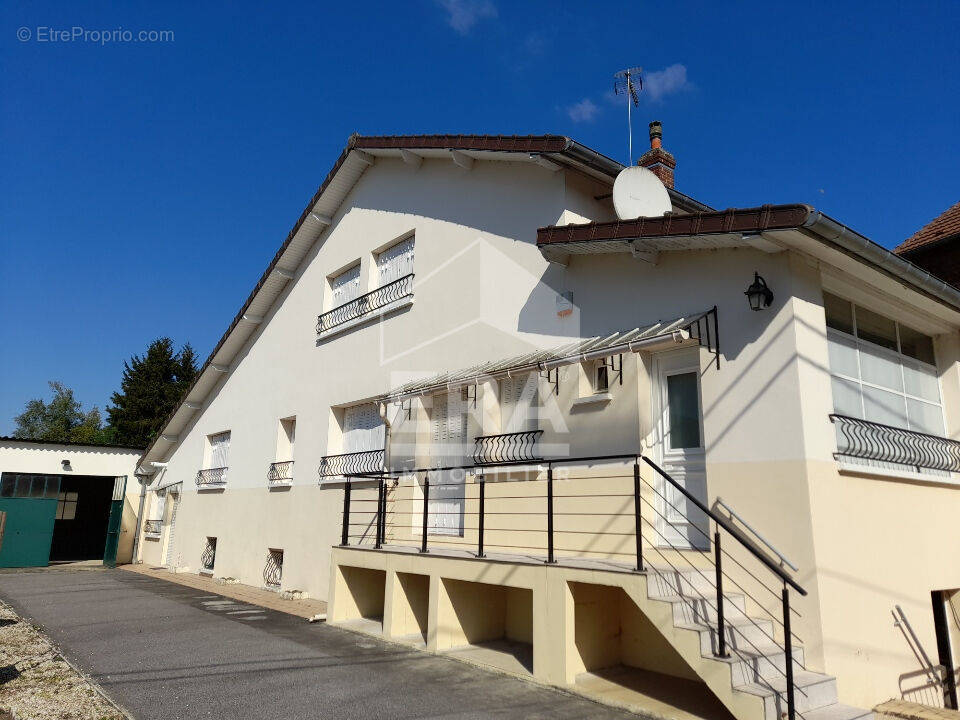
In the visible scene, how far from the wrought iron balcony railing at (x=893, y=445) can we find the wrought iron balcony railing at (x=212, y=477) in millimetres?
15934

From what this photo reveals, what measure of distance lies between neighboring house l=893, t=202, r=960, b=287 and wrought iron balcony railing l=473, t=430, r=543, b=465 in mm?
8379

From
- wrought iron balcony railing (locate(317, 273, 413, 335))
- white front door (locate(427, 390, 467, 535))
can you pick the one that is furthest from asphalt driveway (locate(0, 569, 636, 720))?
wrought iron balcony railing (locate(317, 273, 413, 335))

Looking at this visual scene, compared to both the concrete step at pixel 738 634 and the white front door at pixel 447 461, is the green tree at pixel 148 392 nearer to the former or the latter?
the white front door at pixel 447 461

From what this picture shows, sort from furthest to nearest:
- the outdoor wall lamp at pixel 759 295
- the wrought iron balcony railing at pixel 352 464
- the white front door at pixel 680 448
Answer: the wrought iron balcony railing at pixel 352 464 → the white front door at pixel 680 448 → the outdoor wall lamp at pixel 759 295

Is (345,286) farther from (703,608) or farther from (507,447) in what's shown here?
(703,608)

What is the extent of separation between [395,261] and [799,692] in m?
10.1

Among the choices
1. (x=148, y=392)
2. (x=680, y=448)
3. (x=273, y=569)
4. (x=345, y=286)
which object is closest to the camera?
(x=680, y=448)

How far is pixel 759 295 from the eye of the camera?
6965 millimetres

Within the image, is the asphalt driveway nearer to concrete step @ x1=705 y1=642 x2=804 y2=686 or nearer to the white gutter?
concrete step @ x1=705 y1=642 x2=804 y2=686

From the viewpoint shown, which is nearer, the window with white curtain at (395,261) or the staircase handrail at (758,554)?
the staircase handrail at (758,554)

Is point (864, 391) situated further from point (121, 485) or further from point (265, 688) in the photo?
point (121, 485)

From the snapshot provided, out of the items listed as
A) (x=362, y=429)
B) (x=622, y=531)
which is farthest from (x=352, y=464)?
(x=622, y=531)

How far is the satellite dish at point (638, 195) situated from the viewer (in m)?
8.66

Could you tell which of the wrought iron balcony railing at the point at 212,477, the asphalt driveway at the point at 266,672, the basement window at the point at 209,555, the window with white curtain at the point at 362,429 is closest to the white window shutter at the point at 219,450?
the wrought iron balcony railing at the point at 212,477
